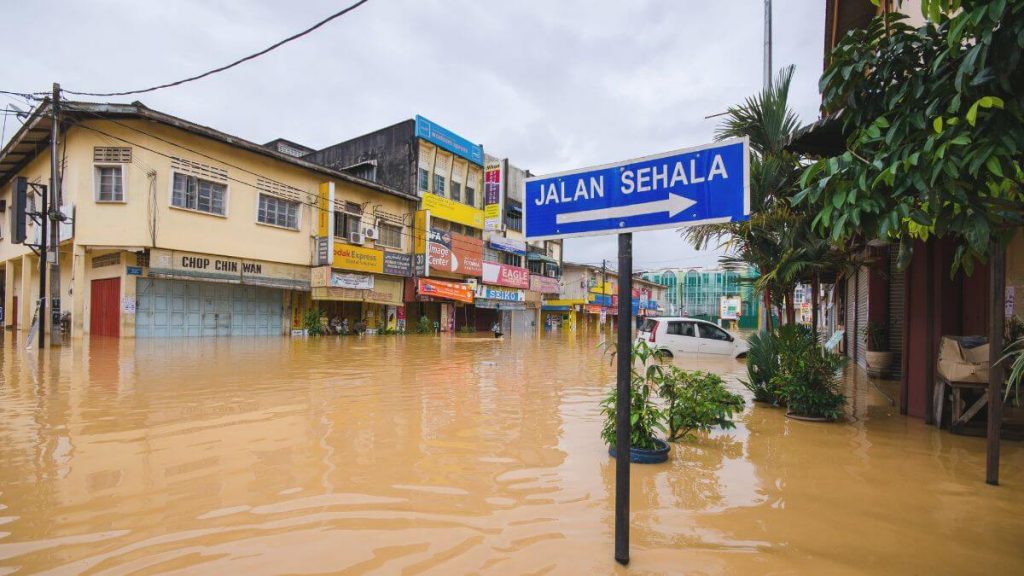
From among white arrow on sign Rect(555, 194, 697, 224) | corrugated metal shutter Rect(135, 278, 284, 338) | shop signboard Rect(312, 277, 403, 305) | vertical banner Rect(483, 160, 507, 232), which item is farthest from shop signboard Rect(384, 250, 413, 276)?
white arrow on sign Rect(555, 194, 697, 224)

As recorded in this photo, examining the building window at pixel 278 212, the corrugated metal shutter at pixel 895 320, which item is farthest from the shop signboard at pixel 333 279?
the corrugated metal shutter at pixel 895 320

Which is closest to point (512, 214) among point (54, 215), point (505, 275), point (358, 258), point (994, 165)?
point (505, 275)

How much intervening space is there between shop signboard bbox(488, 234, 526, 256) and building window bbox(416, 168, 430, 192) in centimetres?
639

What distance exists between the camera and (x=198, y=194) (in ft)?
66.0

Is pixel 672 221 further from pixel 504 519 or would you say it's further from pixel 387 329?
pixel 387 329

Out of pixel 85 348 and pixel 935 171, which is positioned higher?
pixel 935 171

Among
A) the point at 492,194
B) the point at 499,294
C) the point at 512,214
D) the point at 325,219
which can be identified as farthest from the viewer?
the point at 512,214

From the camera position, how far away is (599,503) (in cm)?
375

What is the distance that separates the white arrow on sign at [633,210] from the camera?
2506 millimetres

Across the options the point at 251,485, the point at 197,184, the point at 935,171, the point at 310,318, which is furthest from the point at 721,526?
the point at 310,318

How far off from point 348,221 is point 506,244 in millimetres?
12850

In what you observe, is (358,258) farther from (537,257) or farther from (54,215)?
(537,257)

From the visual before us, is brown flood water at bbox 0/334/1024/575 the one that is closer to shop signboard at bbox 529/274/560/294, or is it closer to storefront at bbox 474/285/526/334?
storefront at bbox 474/285/526/334

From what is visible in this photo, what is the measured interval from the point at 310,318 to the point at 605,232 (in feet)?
78.9
